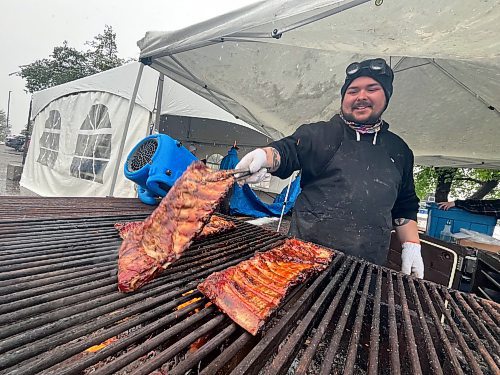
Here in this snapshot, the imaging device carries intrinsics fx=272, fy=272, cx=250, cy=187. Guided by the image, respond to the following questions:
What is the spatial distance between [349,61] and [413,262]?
2623mm

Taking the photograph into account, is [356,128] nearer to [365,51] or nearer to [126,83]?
[365,51]

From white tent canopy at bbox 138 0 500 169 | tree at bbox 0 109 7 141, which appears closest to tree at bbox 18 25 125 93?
→ white tent canopy at bbox 138 0 500 169

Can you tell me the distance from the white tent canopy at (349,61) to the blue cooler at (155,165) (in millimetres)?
1175

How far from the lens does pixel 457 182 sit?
997 cm

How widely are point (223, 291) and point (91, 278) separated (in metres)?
0.59

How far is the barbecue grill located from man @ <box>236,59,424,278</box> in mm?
550

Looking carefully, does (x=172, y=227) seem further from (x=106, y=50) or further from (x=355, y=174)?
(x=106, y=50)

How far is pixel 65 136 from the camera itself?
8.83 meters

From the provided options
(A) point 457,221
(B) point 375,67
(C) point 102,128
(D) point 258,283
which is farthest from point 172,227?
(C) point 102,128

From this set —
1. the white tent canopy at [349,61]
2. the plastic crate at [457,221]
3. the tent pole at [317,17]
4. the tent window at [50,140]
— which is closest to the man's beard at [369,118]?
the white tent canopy at [349,61]

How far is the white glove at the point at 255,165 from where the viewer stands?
1884mm

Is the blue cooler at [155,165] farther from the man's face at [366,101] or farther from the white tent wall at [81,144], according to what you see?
the white tent wall at [81,144]

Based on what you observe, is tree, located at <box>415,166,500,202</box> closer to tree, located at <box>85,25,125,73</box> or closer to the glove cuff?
the glove cuff

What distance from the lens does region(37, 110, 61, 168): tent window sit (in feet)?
30.5
